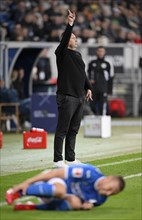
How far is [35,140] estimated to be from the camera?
19.0 metres

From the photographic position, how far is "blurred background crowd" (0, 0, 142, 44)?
3112 cm

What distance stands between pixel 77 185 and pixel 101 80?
13.4 meters

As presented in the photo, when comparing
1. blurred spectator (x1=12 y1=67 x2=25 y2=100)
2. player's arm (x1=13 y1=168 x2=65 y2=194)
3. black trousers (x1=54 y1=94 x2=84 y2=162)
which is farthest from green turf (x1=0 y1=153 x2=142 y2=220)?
blurred spectator (x1=12 y1=67 x2=25 y2=100)

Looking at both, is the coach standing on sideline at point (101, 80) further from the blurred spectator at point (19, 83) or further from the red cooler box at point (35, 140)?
the red cooler box at point (35, 140)

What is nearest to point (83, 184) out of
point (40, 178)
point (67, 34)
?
point (40, 178)

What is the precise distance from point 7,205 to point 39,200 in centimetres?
46

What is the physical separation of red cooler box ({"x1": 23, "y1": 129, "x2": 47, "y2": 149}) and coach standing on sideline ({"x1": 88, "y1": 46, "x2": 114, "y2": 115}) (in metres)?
4.62

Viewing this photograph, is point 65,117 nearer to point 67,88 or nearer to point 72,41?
point 67,88

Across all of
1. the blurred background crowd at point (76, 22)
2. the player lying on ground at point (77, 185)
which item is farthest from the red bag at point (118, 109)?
the player lying on ground at point (77, 185)

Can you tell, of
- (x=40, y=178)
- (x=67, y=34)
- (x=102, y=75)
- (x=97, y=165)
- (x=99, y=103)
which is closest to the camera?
(x=40, y=178)

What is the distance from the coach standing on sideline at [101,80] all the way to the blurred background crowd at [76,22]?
6.85m

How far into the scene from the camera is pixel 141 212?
1025 centimetres

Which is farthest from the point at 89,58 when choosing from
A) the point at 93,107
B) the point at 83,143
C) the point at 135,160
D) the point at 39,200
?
the point at 39,200

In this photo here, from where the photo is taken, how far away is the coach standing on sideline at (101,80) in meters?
23.5
